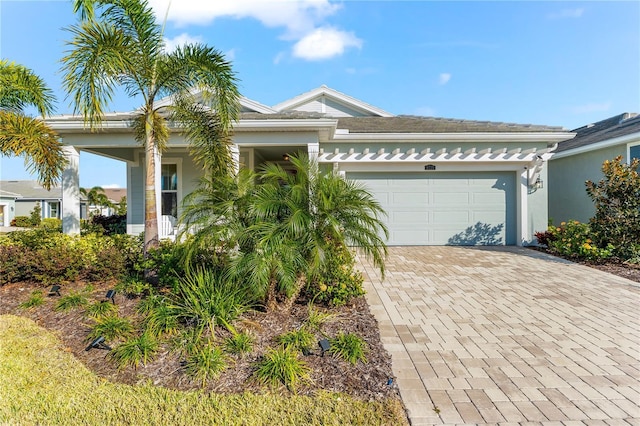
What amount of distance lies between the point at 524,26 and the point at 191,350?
1033cm

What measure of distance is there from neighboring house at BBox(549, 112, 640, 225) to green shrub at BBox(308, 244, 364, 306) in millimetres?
10409

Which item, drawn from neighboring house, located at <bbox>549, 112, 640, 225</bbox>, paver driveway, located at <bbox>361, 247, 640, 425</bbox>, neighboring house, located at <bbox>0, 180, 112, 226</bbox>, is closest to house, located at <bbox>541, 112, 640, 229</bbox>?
neighboring house, located at <bbox>549, 112, 640, 225</bbox>

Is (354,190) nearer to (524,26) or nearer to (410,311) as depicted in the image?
(410,311)

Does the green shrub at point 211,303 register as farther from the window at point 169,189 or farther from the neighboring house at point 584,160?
the neighboring house at point 584,160

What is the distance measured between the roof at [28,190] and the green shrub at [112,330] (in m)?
34.3

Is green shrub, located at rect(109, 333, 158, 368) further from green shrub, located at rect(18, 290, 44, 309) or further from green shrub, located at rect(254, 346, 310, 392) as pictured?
green shrub, located at rect(18, 290, 44, 309)

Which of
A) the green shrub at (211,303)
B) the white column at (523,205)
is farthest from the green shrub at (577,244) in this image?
the green shrub at (211,303)

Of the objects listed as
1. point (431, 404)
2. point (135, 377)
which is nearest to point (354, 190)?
point (431, 404)

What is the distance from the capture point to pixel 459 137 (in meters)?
9.99

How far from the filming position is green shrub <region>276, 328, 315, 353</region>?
3.51m

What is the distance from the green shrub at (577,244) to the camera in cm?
792

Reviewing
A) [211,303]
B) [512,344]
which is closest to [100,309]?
[211,303]

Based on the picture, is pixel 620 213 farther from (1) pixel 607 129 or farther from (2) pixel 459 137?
(1) pixel 607 129

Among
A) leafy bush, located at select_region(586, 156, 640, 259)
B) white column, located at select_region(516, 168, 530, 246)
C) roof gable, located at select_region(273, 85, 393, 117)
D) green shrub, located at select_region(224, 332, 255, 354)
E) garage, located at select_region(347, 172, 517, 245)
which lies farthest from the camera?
roof gable, located at select_region(273, 85, 393, 117)
